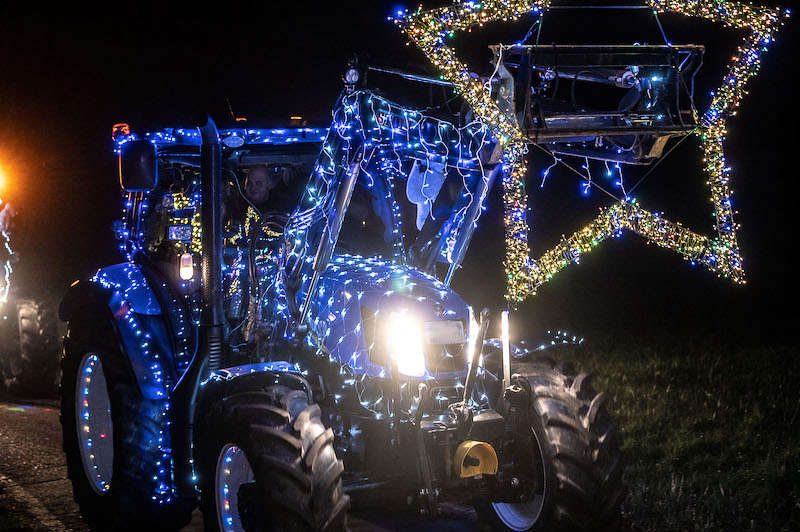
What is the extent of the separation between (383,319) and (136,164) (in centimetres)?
210

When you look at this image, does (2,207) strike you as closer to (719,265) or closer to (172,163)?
(172,163)

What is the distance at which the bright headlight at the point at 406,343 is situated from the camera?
4914 mm

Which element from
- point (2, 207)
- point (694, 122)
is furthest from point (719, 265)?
point (2, 207)

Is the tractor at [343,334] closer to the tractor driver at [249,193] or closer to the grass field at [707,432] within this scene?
the tractor driver at [249,193]

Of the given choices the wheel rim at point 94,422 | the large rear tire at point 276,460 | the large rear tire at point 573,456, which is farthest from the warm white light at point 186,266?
the large rear tire at point 573,456

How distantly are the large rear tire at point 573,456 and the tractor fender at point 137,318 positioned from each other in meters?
2.61

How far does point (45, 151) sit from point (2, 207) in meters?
8.45

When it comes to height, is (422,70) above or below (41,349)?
above

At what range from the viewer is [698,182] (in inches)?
655

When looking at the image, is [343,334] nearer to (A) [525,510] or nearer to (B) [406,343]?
(B) [406,343]

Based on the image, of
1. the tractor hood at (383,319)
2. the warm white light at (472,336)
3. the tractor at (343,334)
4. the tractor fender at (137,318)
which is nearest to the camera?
the tractor at (343,334)

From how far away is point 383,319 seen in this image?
505 cm

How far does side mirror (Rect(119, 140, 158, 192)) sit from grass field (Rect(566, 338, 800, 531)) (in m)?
4.28

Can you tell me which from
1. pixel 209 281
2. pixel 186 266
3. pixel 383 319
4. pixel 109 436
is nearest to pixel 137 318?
pixel 186 266
